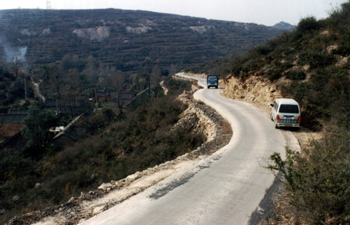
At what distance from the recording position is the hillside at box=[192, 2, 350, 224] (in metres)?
4.11

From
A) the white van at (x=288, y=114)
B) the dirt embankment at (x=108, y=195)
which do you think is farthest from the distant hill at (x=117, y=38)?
the dirt embankment at (x=108, y=195)

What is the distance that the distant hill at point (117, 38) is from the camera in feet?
293

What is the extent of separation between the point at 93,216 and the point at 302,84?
47.8 ft

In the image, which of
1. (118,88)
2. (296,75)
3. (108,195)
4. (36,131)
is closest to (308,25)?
(296,75)

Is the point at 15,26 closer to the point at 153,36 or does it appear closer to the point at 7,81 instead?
the point at 153,36

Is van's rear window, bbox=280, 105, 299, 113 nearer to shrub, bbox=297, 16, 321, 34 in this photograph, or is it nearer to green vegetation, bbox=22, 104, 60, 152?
shrub, bbox=297, 16, 321, 34

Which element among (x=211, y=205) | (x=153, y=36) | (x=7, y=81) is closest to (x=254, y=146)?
(x=211, y=205)

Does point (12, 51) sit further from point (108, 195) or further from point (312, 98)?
point (312, 98)

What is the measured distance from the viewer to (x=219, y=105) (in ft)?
61.4

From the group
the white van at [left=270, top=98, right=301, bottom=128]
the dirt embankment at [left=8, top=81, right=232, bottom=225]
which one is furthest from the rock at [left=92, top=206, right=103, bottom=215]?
the white van at [left=270, top=98, right=301, bottom=128]

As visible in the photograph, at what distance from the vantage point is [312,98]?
12.8 m

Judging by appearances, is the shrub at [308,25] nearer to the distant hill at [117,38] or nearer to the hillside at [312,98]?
the hillside at [312,98]

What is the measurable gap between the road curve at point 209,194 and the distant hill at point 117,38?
7727cm

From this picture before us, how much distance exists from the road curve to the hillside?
2.29ft
